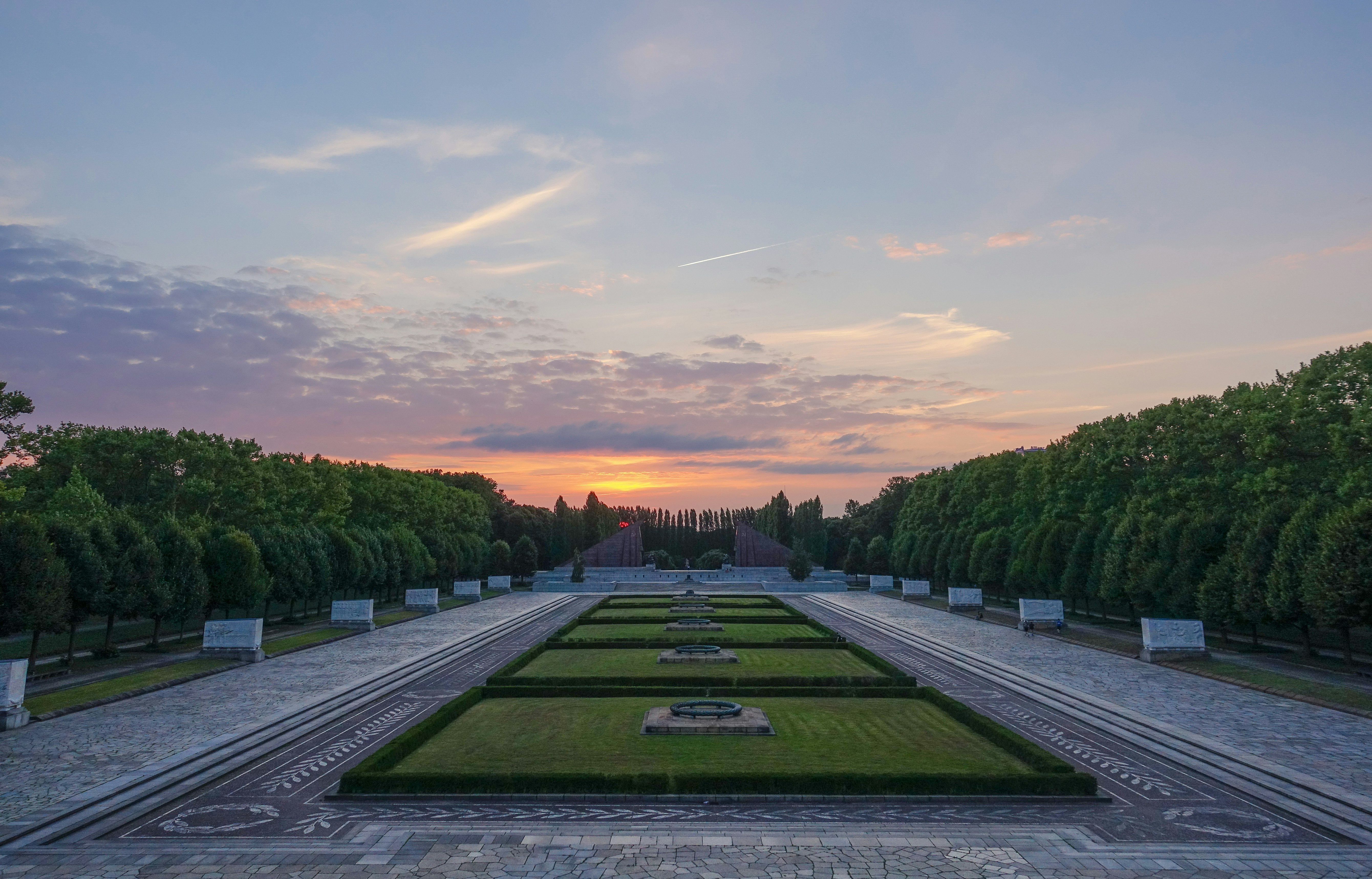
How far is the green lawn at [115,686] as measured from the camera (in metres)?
21.6

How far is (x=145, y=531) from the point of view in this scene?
31562mm

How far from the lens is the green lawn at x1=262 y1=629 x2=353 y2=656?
108 ft

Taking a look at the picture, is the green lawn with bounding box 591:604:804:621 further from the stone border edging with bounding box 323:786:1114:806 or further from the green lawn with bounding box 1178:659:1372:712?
the stone border edging with bounding box 323:786:1114:806

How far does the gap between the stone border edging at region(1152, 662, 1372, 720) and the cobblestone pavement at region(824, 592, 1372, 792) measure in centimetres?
13

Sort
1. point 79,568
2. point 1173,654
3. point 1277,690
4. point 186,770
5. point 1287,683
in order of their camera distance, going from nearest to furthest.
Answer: point 186,770, point 1277,690, point 1287,683, point 79,568, point 1173,654

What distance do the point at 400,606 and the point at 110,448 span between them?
1969 centimetres

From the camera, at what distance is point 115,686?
2438 cm

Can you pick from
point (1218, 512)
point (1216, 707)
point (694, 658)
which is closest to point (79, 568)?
point (694, 658)

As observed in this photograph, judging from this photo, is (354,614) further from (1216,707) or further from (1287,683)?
(1287,683)

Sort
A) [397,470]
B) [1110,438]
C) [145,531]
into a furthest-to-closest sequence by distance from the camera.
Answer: [397,470], [1110,438], [145,531]

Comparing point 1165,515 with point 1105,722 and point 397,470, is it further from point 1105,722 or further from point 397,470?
point 397,470

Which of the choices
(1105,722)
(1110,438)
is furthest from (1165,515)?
(1105,722)

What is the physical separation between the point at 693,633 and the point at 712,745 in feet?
70.0

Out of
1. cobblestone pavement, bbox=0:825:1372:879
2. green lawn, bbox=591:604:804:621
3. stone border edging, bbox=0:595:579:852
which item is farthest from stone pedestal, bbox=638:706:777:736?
green lawn, bbox=591:604:804:621
